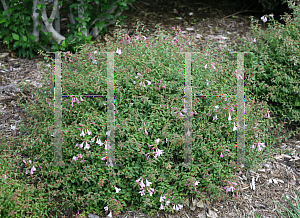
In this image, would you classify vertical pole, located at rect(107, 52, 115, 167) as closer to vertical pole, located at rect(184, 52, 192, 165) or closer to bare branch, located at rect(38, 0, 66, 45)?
vertical pole, located at rect(184, 52, 192, 165)

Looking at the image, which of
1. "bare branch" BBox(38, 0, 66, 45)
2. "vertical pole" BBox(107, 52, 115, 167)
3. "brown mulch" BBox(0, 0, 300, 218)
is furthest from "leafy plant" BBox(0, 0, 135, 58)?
"vertical pole" BBox(107, 52, 115, 167)

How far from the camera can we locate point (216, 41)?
486 cm

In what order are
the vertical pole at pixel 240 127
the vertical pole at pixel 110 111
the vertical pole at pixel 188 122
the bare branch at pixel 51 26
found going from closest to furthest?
1. the vertical pole at pixel 110 111
2. the vertical pole at pixel 188 122
3. the vertical pole at pixel 240 127
4. the bare branch at pixel 51 26

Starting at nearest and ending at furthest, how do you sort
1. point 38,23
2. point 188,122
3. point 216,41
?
1. point 188,122
2. point 38,23
3. point 216,41

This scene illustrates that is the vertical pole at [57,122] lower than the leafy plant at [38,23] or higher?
lower

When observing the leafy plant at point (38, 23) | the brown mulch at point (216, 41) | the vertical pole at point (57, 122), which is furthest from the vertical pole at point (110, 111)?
the leafy plant at point (38, 23)

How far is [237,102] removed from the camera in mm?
3096

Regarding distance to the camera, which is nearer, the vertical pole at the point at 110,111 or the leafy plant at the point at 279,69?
the vertical pole at the point at 110,111

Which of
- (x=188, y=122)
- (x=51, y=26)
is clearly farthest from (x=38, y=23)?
(x=188, y=122)

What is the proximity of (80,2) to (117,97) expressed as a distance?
2.01 m

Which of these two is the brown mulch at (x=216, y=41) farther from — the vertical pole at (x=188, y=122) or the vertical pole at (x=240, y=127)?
the vertical pole at (x=188, y=122)

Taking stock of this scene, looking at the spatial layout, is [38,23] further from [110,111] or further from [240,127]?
[240,127]

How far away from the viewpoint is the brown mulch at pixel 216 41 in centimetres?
295

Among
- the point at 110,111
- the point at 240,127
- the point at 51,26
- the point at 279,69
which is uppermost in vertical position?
the point at 51,26
